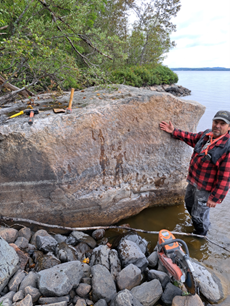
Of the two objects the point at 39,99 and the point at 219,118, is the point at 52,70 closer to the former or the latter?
the point at 39,99

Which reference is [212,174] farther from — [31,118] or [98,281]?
[31,118]

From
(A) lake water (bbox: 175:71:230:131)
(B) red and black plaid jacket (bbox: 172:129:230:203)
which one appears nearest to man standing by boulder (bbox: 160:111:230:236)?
(B) red and black plaid jacket (bbox: 172:129:230:203)

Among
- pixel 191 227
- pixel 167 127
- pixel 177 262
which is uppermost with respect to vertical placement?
pixel 167 127

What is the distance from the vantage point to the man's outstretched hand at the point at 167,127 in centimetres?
378

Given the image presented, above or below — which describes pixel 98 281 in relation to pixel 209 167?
below

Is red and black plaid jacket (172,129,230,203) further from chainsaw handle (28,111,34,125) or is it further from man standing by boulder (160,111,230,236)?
chainsaw handle (28,111,34,125)

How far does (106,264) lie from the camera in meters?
2.98

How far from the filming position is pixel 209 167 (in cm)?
305

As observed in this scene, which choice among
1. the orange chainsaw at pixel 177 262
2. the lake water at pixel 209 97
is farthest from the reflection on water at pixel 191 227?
the lake water at pixel 209 97

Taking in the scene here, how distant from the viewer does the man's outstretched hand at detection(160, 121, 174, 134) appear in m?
3.78

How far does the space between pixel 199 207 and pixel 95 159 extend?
197 centimetres

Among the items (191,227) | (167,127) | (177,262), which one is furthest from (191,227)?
(167,127)

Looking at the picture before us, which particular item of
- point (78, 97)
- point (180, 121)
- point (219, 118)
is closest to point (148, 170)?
point (180, 121)

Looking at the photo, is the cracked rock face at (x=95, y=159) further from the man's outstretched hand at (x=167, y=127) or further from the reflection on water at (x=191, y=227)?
the reflection on water at (x=191, y=227)
